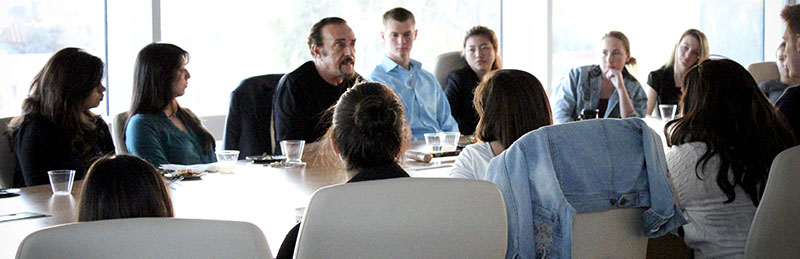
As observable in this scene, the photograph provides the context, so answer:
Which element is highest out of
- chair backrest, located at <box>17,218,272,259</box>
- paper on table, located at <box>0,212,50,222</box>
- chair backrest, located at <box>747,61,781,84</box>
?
chair backrest, located at <box>747,61,781,84</box>

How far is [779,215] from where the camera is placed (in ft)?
7.91

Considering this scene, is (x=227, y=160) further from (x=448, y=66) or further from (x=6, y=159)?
(x=448, y=66)

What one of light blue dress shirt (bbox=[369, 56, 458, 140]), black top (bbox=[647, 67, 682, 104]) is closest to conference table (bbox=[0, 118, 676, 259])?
light blue dress shirt (bbox=[369, 56, 458, 140])

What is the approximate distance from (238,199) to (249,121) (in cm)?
177

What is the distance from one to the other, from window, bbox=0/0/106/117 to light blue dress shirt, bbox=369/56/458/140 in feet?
4.99

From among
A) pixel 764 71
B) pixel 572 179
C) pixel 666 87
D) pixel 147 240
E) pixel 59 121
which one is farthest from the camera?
pixel 764 71

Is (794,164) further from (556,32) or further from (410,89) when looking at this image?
(556,32)

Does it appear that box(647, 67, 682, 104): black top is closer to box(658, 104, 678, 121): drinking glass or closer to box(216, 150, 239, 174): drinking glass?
box(658, 104, 678, 121): drinking glass

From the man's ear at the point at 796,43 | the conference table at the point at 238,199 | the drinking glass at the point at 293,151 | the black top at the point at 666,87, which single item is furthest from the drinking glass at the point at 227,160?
the black top at the point at 666,87

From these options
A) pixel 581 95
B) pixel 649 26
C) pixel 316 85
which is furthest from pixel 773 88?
pixel 649 26

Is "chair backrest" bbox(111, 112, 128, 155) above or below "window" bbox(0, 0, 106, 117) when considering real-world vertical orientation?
below

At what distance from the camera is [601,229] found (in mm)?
2348

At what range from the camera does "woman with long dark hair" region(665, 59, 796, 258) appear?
2676 millimetres

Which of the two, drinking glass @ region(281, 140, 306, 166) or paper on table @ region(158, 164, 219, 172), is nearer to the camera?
paper on table @ region(158, 164, 219, 172)
